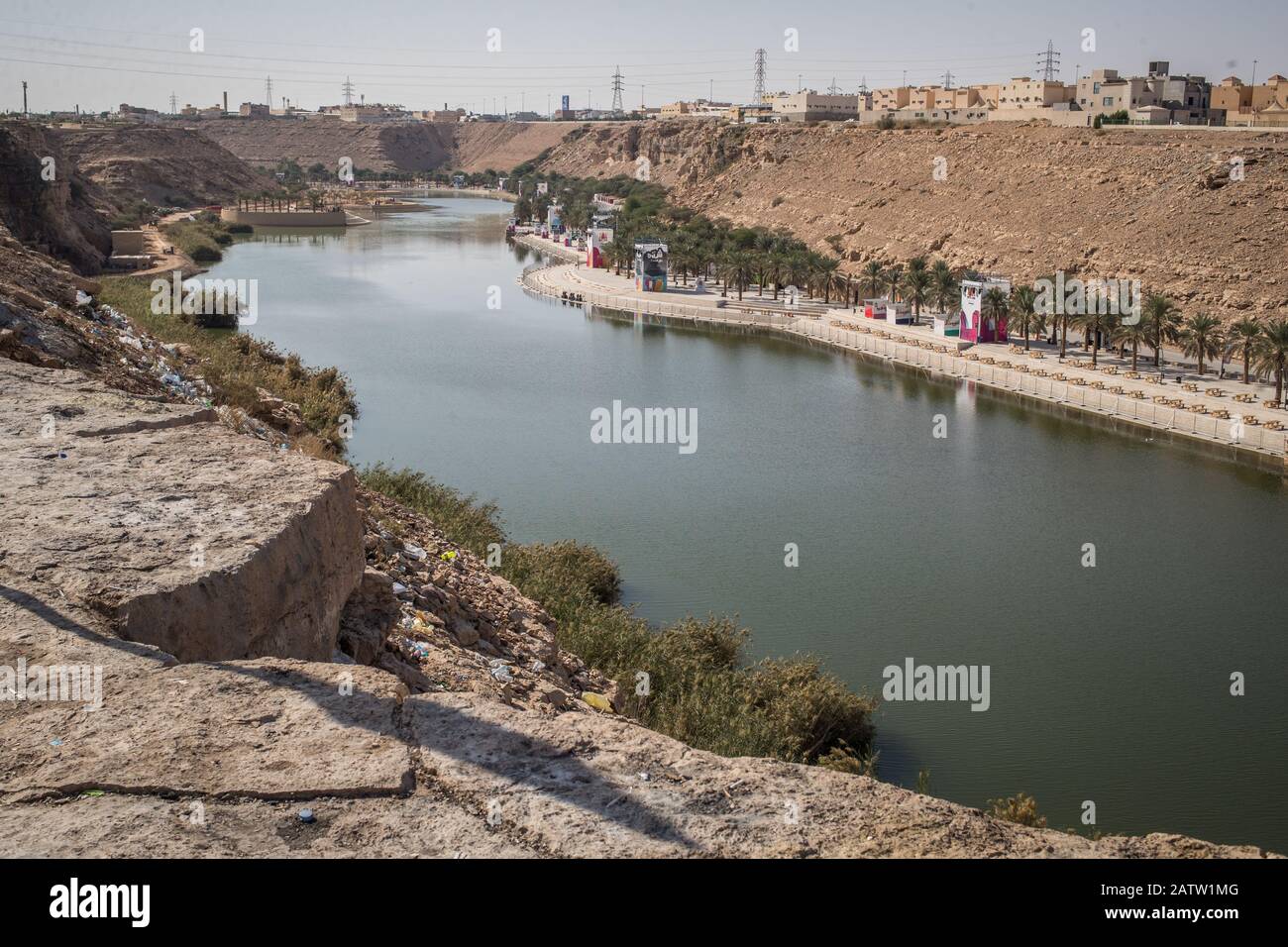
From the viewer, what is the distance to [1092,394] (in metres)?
31.9

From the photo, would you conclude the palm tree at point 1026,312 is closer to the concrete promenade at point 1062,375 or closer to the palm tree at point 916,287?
the concrete promenade at point 1062,375

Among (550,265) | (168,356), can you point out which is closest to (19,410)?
(168,356)

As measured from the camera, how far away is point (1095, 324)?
35.9 metres

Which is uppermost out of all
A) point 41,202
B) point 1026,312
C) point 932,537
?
point 41,202

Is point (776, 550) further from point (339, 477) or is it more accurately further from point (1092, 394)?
point (1092, 394)

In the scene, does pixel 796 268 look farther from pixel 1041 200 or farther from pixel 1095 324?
pixel 1095 324

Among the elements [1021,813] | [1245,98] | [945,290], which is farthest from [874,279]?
[1021,813]

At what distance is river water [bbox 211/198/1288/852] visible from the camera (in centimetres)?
1371

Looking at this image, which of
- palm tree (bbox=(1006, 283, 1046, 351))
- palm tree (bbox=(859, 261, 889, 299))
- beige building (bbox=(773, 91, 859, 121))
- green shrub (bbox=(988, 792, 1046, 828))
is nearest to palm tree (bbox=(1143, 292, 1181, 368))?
palm tree (bbox=(1006, 283, 1046, 351))

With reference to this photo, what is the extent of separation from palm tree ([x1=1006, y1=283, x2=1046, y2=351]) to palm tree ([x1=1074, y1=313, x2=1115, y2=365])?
60.5 inches

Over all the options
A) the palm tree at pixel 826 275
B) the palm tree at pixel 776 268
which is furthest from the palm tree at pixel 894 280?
the palm tree at pixel 776 268

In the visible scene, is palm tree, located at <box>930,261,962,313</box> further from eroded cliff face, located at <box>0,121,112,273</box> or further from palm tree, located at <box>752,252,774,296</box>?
eroded cliff face, located at <box>0,121,112,273</box>

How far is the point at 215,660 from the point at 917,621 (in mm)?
12691

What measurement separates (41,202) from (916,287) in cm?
3207
